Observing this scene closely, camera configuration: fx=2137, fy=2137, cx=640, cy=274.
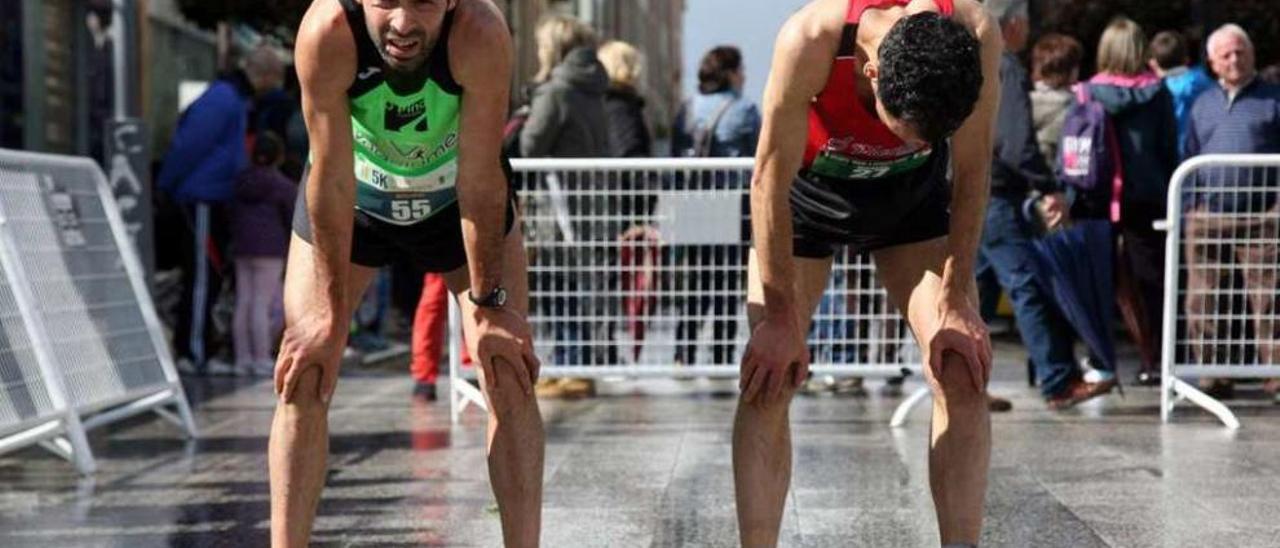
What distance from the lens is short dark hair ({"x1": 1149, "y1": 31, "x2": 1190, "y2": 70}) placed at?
12.1 m

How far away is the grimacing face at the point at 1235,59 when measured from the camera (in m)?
10.6

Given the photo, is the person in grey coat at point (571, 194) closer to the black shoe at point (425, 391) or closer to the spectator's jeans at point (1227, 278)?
the black shoe at point (425, 391)

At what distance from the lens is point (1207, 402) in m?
9.53

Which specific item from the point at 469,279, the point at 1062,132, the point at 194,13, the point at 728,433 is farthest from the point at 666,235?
the point at 194,13

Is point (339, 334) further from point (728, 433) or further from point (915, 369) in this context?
point (915, 369)

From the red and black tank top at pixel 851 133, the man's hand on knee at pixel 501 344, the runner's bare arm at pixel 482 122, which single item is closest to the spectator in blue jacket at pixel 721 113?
the red and black tank top at pixel 851 133

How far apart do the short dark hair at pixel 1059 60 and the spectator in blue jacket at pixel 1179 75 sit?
0.53 metres

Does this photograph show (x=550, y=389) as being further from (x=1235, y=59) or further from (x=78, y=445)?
(x=1235, y=59)

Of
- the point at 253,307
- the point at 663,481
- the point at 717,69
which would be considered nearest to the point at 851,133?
the point at 663,481

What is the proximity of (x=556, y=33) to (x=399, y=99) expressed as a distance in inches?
257

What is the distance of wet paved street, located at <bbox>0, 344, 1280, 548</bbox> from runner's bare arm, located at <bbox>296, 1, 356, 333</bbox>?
1491 millimetres

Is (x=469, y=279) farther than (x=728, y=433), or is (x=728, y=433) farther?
(x=728, y=433)

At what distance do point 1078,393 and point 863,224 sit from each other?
4.96 meters

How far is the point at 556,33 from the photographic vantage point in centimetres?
1145
